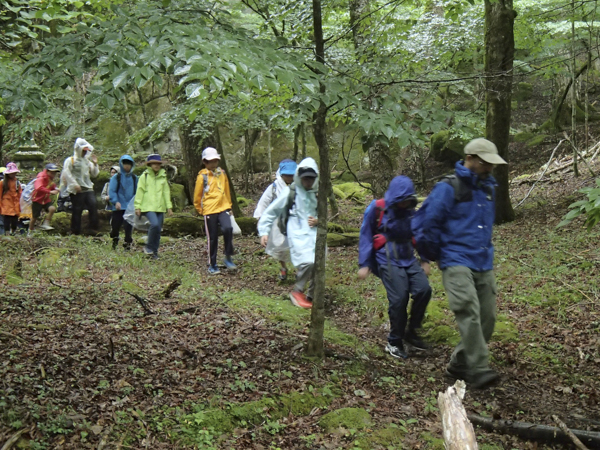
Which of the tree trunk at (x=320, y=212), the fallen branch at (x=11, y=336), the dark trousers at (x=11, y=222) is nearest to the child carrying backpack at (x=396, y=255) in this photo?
the tree trunk at (x=320, y=212)

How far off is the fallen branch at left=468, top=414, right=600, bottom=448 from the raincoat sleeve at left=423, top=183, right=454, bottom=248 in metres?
1.57

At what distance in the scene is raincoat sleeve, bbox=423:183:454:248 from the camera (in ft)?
15.0

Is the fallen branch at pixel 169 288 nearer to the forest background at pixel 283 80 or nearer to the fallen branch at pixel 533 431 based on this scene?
the forest background at pixel 283 80

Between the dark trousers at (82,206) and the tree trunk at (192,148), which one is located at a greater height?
the tree trunk at (192,148)

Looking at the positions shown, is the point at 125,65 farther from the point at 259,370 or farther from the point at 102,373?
the point at 259,370

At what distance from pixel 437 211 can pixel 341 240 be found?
6520 millimetres

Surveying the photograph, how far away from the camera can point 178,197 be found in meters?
16.2

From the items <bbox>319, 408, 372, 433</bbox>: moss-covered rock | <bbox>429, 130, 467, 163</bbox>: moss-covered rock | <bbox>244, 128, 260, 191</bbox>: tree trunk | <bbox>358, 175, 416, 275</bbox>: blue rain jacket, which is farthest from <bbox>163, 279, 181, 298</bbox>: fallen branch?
<bbox>429, 130, 467, 163</bbox>: moss-covered rock

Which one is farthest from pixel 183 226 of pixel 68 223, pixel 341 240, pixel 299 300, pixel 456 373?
pixel 456 373

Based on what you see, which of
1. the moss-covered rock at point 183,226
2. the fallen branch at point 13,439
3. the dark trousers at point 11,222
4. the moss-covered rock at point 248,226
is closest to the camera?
the fallen branch at point 13,439

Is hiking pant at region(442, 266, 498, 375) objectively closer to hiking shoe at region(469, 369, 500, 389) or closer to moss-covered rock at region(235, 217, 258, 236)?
hiking shoe at region(469, 369, 500, 389)

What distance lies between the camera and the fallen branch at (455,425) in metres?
2.81

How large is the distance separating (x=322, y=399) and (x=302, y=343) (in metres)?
0.97

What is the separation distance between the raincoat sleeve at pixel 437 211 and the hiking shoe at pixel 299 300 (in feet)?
9.08
